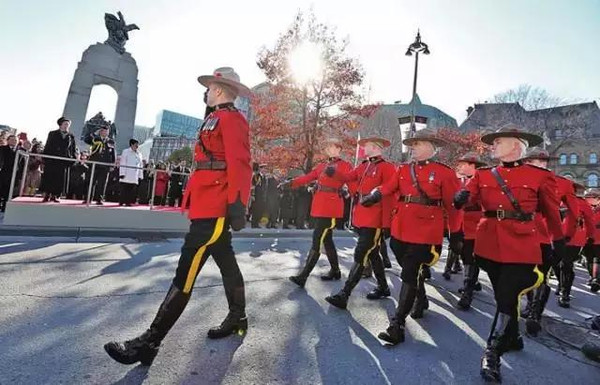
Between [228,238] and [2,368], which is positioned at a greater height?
[228,238]

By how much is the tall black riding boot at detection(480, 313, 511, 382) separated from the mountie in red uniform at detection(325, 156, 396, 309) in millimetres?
1572

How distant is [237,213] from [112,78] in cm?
2076

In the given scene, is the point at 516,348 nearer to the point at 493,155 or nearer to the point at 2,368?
the point at 493,155

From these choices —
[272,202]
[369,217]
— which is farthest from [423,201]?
[272,202]

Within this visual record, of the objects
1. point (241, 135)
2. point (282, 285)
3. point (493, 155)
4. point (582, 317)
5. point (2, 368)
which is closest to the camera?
point (2, 368)

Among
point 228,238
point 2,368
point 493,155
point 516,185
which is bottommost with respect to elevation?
point 2,368

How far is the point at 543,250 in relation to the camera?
3463 millimetres

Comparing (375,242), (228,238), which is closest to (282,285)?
(375,242)

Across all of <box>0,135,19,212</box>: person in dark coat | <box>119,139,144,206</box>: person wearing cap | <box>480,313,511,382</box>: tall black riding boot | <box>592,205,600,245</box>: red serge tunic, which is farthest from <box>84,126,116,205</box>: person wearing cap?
<box>592,205,600,245</box>: red serge tunic

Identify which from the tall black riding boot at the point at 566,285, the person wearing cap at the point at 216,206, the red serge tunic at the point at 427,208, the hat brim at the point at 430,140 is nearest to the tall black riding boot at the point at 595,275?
the tall black riding boot at the point at 566,285

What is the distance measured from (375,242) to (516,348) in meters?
1.77

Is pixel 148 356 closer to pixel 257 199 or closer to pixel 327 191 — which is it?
pixel 327 191

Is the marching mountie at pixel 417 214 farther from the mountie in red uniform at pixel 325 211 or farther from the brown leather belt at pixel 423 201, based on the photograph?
the mountie in red uniform at pixel 325 211

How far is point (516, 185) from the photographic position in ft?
10.4
